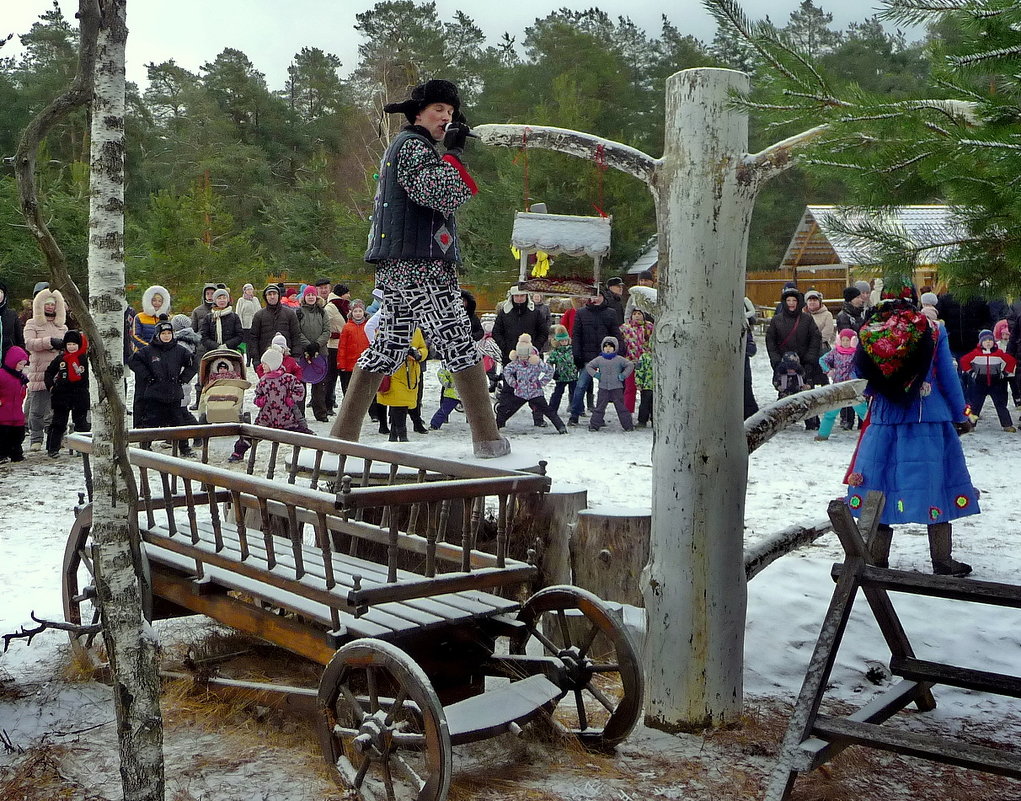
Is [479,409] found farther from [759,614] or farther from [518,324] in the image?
[518,324]

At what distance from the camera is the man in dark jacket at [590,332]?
1200 cm

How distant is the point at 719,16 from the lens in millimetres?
2494

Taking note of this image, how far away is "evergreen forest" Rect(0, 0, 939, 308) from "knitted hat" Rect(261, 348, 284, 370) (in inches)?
394

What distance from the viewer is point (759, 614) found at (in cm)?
501

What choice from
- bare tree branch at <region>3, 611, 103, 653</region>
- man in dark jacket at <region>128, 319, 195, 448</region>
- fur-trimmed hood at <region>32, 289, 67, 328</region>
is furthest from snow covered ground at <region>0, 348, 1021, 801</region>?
fur-trimmed hood at <region>32, 289, 67, 328</region>

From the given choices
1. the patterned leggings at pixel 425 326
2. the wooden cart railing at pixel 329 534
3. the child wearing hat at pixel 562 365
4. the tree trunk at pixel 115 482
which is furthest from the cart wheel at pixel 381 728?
the child wearing hat at pixel 562 365

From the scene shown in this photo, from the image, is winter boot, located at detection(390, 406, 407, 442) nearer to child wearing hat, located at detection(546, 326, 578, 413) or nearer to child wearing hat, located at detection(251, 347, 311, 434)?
child wearing hat, located at detection(251, 347, 311, 434)

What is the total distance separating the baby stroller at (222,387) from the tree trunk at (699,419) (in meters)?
6.09

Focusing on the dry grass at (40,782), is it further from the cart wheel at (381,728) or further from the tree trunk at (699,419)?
the tree trunk at (699,419)

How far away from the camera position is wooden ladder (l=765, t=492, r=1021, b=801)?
9.87 ft

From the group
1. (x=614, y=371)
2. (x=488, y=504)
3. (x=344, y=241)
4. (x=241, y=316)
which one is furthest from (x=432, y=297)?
(x=344, y=241)

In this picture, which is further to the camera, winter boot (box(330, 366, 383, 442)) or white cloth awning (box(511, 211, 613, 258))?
white cloth awning (box(511, 211, 613, 258))

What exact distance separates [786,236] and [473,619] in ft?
95.3

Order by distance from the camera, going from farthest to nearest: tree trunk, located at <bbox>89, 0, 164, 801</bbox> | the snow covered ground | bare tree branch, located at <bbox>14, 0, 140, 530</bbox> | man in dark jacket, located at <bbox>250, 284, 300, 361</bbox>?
man in dark jacket, located at <bbox>250, 284, 300, 361</bbox>
the snow covered ground
tree trunk, located at <bbox>89, 0, 164, 801</bbox>
bare tree branch, located at <bbox>14, 0, 140, 530</bbox>
